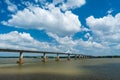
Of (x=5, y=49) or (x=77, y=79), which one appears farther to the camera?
(x=5, y=49)

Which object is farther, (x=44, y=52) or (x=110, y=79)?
(x=44, y=52)

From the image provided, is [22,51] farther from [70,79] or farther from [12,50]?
→ [70,79]

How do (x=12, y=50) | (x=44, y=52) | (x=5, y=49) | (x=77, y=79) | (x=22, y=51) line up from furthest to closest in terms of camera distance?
(x=44, y=52) < (x=22, y=51) < (x=12, y=50) < (x=5, y=49) < (x=77, y=79)

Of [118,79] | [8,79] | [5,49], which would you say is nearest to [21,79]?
[8,79]

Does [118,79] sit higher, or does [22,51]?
[22,51]

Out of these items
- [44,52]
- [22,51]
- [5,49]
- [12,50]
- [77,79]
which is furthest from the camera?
[44,52]

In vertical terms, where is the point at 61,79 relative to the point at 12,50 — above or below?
below

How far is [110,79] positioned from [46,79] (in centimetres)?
943

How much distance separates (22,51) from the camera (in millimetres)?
95938

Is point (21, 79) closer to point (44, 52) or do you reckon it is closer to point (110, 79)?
point (110, 79)

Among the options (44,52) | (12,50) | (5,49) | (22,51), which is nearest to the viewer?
(5,49)

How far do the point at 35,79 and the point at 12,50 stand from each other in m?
62.2

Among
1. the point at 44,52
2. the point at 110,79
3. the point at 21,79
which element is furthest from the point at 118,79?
the point at 44,52

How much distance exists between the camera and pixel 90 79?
28.6 metres
